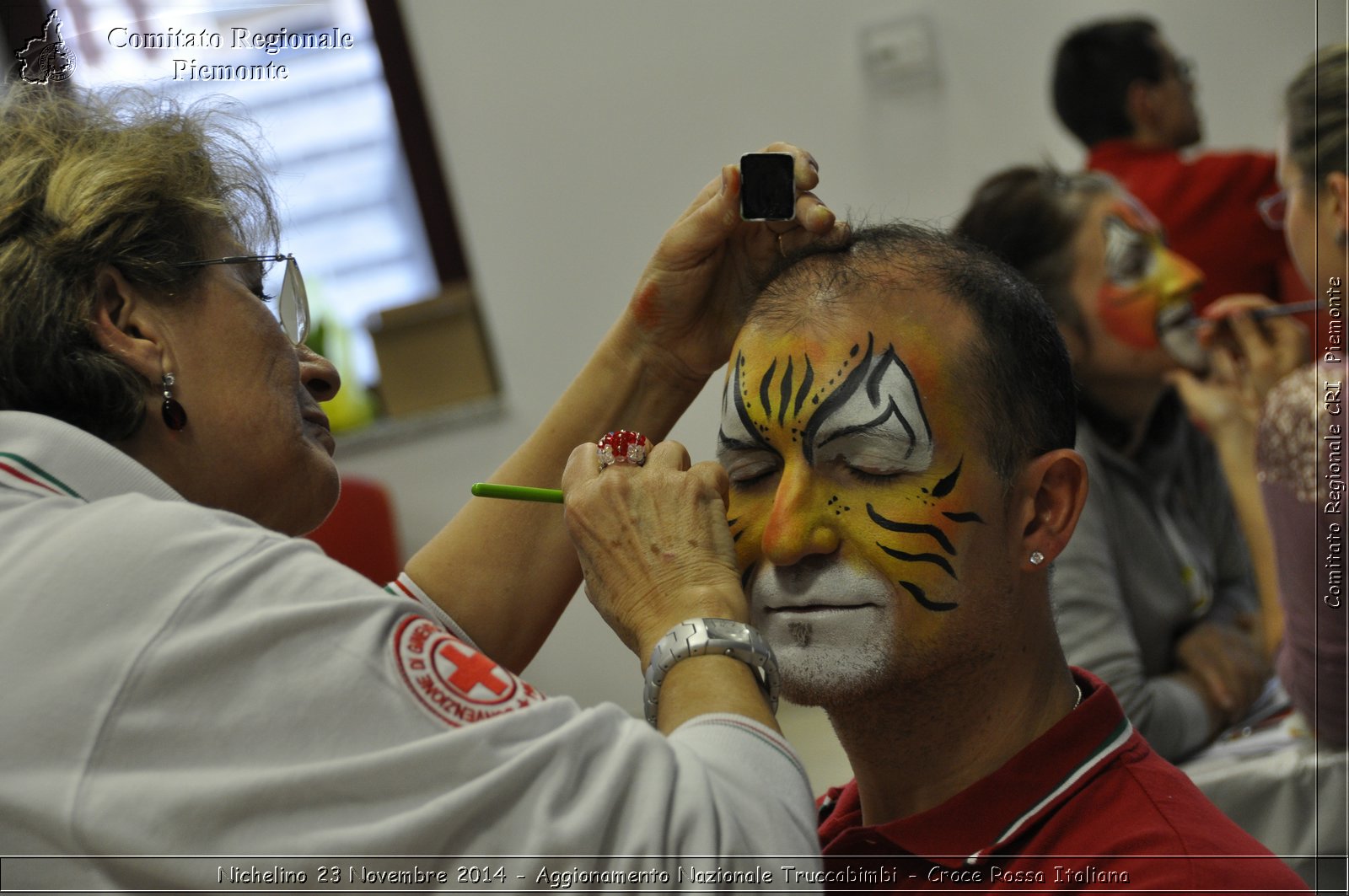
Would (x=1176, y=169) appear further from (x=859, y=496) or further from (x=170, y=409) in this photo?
(x=170, y=409)

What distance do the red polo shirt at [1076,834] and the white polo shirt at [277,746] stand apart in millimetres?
270

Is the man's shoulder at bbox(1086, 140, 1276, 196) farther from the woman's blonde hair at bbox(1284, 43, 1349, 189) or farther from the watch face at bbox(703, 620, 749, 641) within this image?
the watch face at bbox(703, 620, 749, 641)

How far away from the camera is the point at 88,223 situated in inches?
44.2

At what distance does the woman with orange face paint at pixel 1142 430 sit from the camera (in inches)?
85.4

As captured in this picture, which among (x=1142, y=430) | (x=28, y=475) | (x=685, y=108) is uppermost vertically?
(x=685, y=108)

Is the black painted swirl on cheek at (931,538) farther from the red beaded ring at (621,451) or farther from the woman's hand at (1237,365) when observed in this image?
the woman's hand at (1237,365)

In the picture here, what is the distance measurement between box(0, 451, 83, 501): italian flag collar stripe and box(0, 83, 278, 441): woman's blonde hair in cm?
10

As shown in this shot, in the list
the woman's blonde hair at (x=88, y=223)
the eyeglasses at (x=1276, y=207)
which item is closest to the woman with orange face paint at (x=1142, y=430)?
the eyeglasses at (x=1276, y=207)

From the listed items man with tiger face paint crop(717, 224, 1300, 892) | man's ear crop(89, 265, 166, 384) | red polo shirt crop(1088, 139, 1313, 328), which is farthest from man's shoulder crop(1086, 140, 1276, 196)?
man's ear crop(89, 265, 166, 384)

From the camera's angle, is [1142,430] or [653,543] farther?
[1142,430]

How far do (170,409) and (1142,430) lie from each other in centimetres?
185

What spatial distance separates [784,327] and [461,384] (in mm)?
2779

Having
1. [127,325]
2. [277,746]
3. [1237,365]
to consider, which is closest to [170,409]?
[127,325]

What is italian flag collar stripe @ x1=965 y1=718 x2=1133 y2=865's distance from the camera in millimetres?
1113
